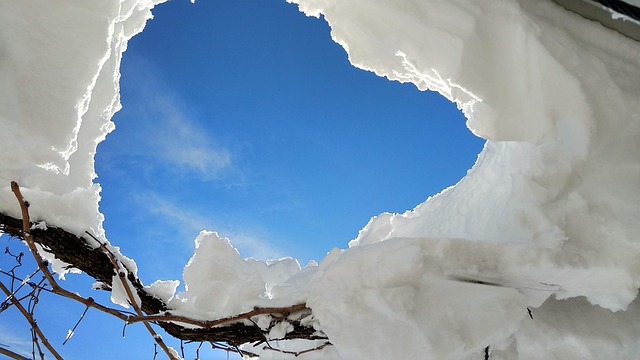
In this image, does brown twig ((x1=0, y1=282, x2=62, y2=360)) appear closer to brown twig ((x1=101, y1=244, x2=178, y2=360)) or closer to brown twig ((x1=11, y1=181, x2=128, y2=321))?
brown twig ((x1=11, y1=181, x2=128, y2=321))

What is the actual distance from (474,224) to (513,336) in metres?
0.45

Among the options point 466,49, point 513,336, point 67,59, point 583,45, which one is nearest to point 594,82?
point 583,45

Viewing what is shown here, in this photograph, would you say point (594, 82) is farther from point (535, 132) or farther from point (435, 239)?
point (435, 239)

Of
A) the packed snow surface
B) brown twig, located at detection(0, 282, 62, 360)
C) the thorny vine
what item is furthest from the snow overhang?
brown twig, located at detection(0, 282, 62, 360)

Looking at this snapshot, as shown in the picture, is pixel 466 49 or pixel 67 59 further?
pixel 67 59

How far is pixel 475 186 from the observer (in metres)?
1.96

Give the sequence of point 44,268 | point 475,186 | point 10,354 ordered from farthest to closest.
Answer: point 475,186 < point 44,268 < point 10,354

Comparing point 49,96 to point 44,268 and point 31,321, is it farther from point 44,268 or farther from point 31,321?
point 31,321

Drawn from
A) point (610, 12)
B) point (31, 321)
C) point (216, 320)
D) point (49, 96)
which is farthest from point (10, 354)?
point (610, 12)

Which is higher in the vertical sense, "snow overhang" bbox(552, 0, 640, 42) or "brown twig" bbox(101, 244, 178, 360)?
"snow overhang" bbox(552, 0, 640, 42)

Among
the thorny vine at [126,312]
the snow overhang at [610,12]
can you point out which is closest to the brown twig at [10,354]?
the thorny vine at [126,312]

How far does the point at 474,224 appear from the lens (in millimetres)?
1764

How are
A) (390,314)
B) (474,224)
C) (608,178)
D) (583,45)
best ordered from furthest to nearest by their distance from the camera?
(474,224) → (583,45) → (608,178) → (390,314)

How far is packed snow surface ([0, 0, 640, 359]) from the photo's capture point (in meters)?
1.44
